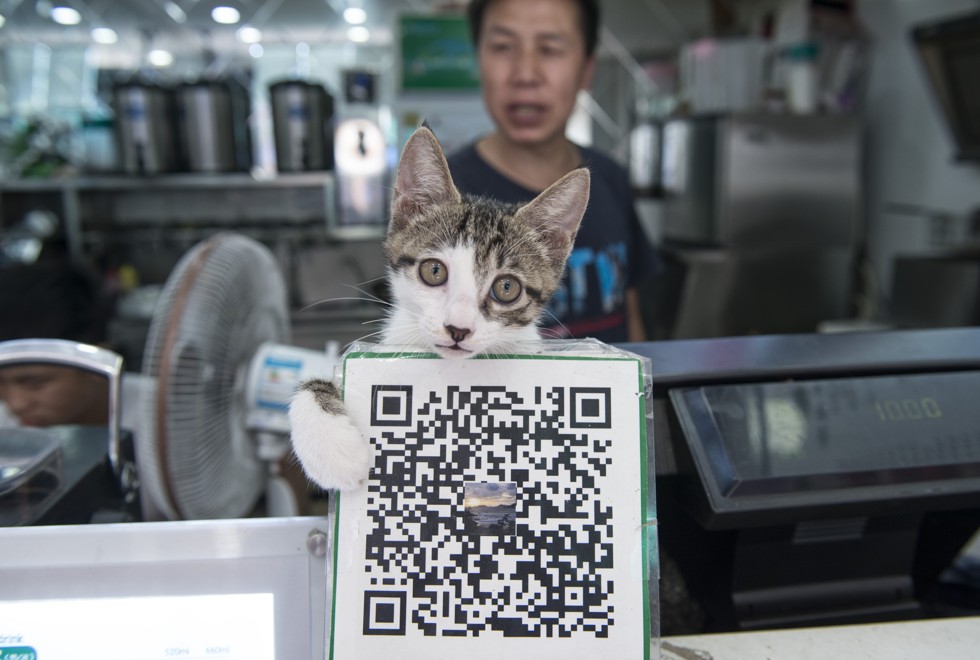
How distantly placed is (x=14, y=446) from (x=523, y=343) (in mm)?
530

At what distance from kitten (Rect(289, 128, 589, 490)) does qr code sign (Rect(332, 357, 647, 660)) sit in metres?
0.05

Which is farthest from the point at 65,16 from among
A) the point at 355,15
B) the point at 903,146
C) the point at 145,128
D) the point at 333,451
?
the point at 333,451

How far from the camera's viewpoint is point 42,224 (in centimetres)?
367

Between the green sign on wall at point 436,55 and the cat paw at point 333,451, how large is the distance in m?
2.84

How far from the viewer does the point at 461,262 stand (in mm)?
659

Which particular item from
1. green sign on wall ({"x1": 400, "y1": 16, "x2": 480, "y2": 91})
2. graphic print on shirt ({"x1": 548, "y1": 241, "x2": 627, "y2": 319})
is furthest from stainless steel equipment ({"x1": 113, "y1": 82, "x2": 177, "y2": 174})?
graphic print on shirt ({"x1": 548, "y1": 241, "x2": 627, "y2": 319})

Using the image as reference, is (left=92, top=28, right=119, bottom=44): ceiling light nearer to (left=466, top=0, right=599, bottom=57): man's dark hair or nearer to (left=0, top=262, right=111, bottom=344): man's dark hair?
(left=0, top=262, right=111, bottom=344): man's dark hair

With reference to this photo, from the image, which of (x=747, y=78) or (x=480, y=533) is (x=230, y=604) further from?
(x=747, y=78)

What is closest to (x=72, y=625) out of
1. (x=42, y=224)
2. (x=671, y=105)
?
(x=42, y=224)

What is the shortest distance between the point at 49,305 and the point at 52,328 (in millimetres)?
63

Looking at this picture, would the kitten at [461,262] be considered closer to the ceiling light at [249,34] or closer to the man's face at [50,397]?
the man's face at [50,397]

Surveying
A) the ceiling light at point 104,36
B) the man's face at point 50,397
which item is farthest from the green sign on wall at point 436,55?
the ceiling light at point 104,36

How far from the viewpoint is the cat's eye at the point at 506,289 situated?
26.0 inches

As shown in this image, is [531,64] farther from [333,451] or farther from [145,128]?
[145,128]
